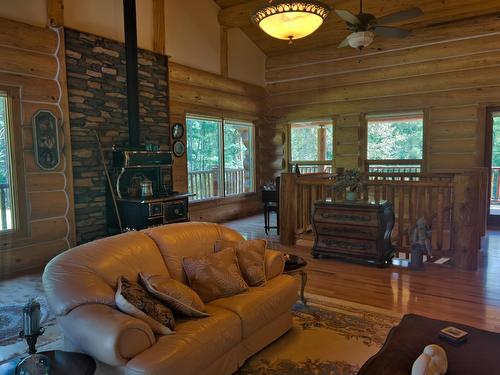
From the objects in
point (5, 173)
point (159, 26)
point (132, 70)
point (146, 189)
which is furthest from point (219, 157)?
point (5, 173)

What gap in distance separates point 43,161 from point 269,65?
6.03 metres

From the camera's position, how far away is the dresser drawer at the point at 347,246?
184 inches

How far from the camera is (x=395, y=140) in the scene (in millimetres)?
7832

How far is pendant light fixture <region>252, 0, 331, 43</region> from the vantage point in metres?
3.20

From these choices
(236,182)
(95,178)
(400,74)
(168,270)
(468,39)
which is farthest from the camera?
(236,182)

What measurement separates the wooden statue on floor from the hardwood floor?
0.54 ft

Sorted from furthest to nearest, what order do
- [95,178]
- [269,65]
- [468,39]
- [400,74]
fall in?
[269,65], [400,74], [468,39], [95,178]

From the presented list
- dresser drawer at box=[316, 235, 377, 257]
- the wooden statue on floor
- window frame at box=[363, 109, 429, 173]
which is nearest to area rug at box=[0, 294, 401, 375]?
dresser drawer at box=[316, 235, 377, 257]

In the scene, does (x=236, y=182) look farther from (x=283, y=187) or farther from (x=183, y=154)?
(x=283, y=187)

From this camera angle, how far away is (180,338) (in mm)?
1994

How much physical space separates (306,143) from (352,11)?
3.21 meters

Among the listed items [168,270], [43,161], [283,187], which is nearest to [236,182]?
[283,187]

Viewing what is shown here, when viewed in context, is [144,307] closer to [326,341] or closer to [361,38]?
[326,341]

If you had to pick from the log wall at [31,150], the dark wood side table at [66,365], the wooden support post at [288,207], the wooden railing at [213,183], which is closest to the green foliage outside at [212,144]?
the wooden railing at [213,183]
